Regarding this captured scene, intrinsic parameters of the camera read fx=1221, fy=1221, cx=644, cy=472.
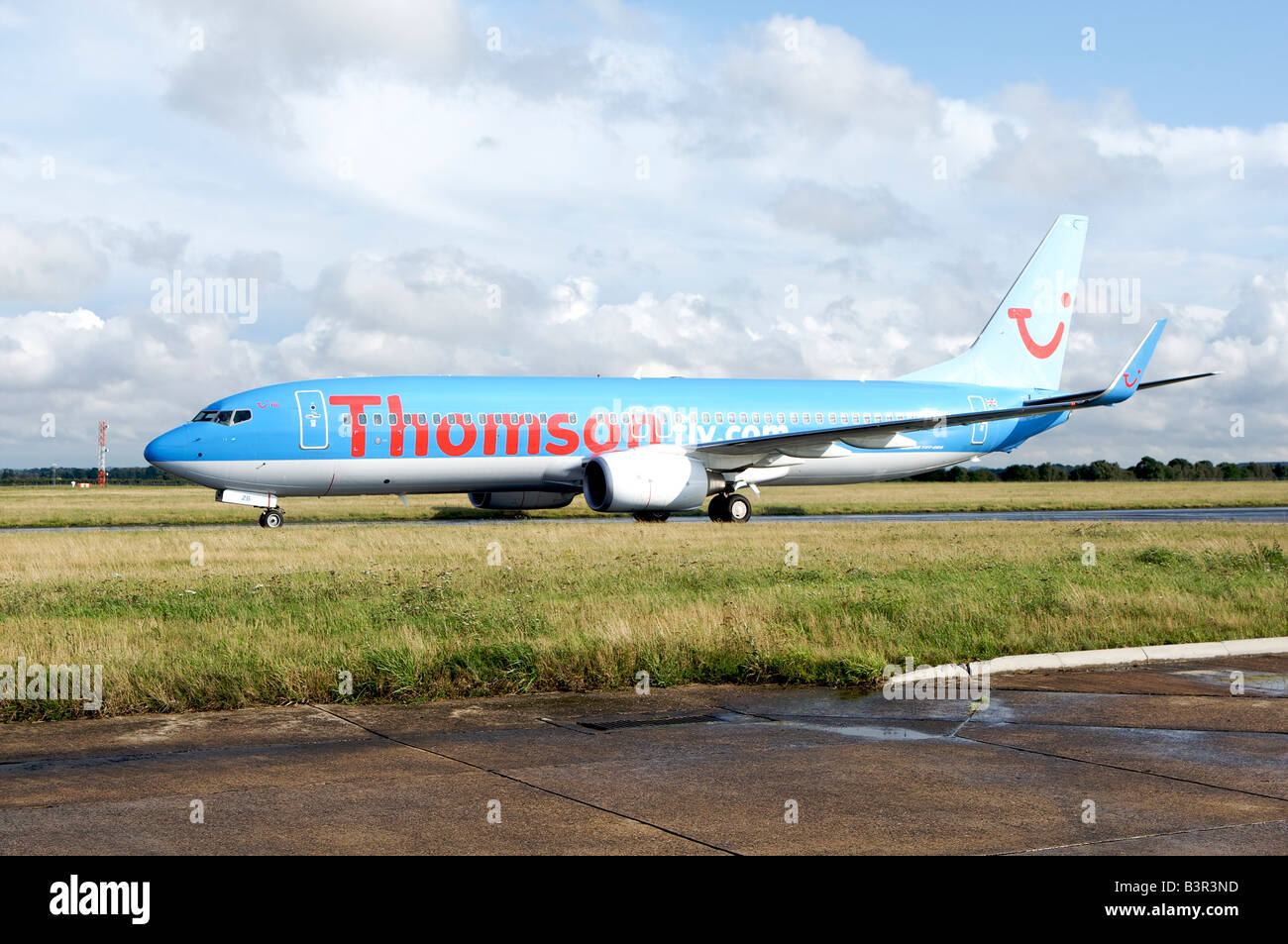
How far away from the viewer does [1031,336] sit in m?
40.0

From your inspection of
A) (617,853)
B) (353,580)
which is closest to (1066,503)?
(353,580)

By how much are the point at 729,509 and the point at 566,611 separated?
2039 centimetres

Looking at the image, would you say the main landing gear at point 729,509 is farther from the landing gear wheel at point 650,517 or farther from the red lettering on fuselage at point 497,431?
the red lettering on fuselage at point 497,431

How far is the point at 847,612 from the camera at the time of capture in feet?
41.2

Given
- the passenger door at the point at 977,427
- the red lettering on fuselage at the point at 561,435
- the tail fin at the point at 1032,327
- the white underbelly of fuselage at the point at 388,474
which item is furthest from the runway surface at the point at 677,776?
the tail fin at the point at 1032,327

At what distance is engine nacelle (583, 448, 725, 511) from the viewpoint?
1133 inches

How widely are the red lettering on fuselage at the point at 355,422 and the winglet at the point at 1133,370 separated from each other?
1954cm

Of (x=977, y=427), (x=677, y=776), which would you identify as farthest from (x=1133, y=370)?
(x=677, y=776)

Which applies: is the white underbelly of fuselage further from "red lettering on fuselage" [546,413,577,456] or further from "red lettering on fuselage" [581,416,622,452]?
"red lettering on fuselage" [581,416,622,452]

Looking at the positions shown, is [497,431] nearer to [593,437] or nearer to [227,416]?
[593,437]

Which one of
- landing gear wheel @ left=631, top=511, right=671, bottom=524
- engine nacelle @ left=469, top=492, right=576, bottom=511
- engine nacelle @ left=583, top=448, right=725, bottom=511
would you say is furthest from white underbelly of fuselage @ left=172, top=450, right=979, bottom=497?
landing gear wheel @ left=631, top=511, right=671, bottom=524
